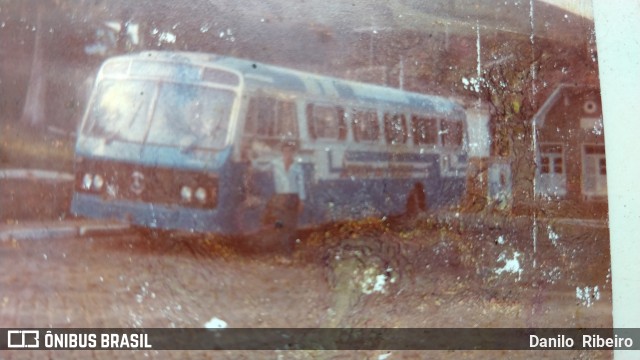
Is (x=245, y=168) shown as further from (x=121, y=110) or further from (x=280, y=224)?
(x=121, y=110)

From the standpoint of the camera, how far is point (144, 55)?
2326 mm

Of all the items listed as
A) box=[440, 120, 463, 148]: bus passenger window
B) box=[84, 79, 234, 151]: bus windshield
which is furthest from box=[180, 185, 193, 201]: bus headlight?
box=[440, 120, 463, 148]: bus passenger window

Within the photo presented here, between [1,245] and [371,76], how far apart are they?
1867 millimetres

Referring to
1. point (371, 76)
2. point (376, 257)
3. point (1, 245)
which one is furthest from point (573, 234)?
point (1, 245)

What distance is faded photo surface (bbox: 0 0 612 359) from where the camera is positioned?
2.29 m

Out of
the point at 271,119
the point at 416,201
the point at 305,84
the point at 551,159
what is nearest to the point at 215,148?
the point at 271,119

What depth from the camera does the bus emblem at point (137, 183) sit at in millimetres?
2279

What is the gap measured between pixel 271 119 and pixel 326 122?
0.26m

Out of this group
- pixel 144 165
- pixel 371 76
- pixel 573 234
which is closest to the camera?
pixel 144 165

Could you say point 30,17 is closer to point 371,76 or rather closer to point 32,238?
point 32,238

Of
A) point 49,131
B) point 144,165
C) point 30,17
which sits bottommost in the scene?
point 144,165

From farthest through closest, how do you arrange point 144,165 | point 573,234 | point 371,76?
1. point 573,234
2. point 371,76
3. point 144,165

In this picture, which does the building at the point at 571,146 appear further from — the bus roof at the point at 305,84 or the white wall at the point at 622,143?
the bus roof at the point at 305,84

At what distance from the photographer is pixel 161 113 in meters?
2.28
